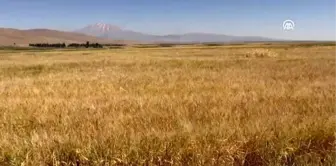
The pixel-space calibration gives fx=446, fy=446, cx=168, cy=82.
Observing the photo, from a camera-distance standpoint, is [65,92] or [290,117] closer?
[290,117]

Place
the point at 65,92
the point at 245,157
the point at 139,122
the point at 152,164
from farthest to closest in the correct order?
1. the point at 65,92
2. the point at 139,122
3. the point at 245,157
4. the point at 152,164

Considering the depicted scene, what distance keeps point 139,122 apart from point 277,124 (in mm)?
2214

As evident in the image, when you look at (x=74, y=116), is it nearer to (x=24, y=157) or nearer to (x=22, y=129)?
(x=22, y=129)

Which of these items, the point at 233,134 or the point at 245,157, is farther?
the point at 233,134

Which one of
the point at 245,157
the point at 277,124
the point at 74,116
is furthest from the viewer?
the point at 74,116

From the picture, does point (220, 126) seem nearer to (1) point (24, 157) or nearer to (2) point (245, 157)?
(2) point (245, 157)

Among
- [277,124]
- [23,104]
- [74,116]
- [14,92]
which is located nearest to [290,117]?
[277,124]

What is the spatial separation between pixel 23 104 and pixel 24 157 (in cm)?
456

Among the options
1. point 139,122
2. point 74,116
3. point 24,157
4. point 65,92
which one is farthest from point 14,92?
point 24,157

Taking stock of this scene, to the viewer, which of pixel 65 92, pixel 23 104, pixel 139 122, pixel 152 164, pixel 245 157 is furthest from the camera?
pixel 65 92

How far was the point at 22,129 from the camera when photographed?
7242mm

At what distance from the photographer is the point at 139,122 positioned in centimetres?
737

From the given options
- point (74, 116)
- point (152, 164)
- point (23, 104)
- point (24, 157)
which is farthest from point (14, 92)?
point (152, 164)

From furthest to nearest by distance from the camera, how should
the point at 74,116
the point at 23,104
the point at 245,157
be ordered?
the point at 23,104 < the point at 74,116 < the point at 245,157
